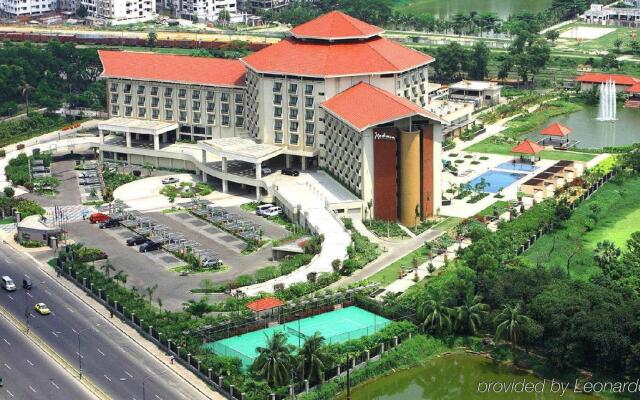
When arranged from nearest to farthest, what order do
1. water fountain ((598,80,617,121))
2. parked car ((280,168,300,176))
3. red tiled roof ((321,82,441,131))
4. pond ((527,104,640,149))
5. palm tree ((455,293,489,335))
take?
1. palm tree ((455,293,489,335))
2. red tiled roof ((321,82,441,131))
3. parked car ((280,168,300,176))
4. pond ((527,104,640,149))
5. water fountain ((598,80,617,121))

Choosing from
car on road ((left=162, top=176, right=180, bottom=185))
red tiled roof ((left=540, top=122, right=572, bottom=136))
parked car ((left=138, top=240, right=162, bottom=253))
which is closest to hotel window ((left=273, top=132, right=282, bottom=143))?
car on road ((left=162, top=176, right=180, bottom=185))

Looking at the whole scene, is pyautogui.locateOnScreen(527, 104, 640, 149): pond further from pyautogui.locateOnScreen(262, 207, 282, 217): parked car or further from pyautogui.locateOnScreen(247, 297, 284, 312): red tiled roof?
pyautogui.locateOnScreen(247, 297, 284, 312): red tiled roof

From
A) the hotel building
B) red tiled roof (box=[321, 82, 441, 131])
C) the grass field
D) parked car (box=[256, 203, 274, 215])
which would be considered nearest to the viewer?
the grass field

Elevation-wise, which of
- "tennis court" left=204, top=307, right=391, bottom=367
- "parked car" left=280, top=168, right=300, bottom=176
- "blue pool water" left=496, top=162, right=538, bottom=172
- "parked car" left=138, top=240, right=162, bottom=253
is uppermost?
"parked car" left=280, top=168, right=300, bottom=176

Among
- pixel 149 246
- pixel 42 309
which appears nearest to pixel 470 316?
pixel 42 309

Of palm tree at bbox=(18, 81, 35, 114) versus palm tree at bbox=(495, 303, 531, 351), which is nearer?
palm tree at bbox=(495, 303, 531, 351)

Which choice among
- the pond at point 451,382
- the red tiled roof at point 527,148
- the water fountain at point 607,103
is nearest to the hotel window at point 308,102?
the red tiled roof at point 527,148

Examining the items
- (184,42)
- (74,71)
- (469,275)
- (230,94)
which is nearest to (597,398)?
(469,275)

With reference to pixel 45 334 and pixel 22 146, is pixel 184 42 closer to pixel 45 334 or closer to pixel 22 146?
pixel 22 146
